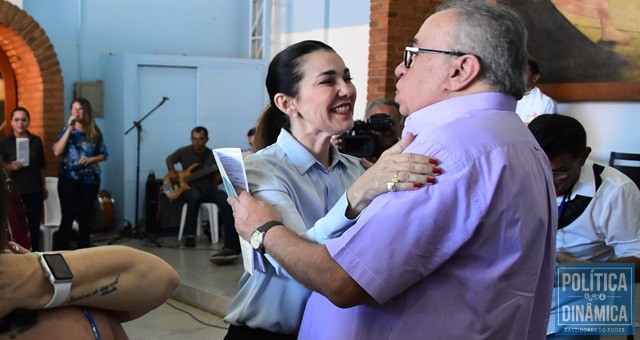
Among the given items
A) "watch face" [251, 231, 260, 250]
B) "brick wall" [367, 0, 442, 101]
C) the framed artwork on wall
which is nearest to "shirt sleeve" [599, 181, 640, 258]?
"watch face" [251, 231, 260, 250]

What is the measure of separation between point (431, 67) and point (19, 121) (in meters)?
6.24

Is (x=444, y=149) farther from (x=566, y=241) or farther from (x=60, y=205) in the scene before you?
(x=60, y=205)

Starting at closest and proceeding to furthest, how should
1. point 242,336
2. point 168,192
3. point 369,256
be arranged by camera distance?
point 369,256, point 242,336, point 168,192

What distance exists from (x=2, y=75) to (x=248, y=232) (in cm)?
772

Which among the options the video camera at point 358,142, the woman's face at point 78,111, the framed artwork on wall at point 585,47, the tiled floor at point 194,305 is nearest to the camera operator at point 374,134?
the video camera at point 358,142

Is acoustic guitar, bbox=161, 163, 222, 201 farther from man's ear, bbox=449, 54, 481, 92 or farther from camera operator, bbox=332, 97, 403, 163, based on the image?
man's ear, bbox=449, 54, 481, 92

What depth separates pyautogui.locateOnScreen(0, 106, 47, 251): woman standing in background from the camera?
668 centimetres

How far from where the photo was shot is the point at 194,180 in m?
8.19

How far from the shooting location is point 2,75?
8.38 meters

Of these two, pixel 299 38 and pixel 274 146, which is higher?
pixel 299 38

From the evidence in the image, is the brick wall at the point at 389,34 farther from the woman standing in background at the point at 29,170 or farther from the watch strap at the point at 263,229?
the watch strap at the point at 263,229

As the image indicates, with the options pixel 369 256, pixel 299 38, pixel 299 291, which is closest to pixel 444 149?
pixel 369 256

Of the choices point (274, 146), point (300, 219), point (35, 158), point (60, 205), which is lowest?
point (60, 205)

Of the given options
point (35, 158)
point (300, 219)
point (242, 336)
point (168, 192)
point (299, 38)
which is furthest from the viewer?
point (299, 38)
